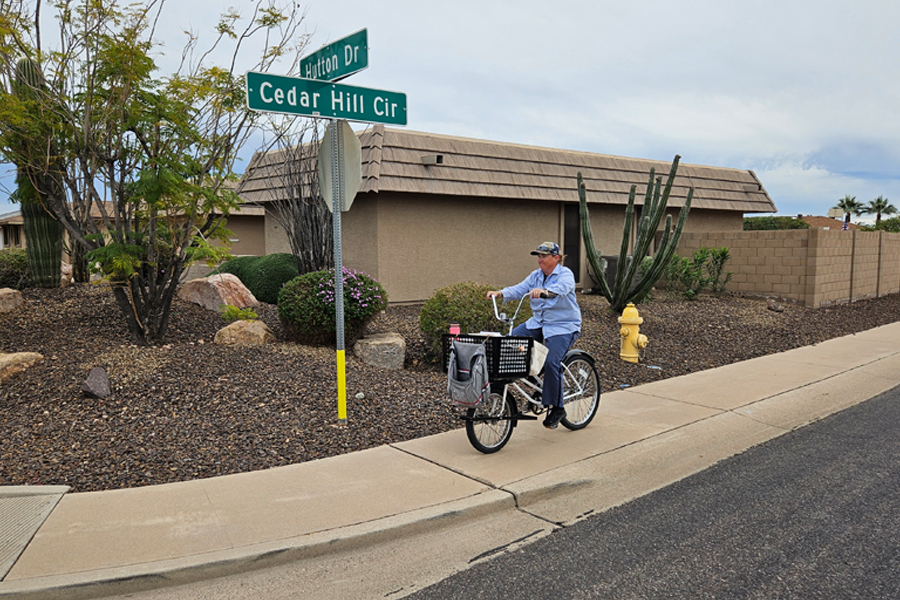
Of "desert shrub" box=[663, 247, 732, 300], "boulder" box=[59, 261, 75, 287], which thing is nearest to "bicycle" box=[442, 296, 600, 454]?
"boulder" box=[59, 261, 75, 287]

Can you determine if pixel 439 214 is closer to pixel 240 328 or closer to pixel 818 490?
pixel 240 328

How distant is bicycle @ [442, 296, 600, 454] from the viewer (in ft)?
17.2

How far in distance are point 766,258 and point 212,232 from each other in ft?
42.0

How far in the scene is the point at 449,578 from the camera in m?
3.71

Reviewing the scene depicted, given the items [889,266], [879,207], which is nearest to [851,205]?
[879,207]

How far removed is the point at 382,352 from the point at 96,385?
3.30m

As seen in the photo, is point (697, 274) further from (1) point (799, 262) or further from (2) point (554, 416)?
(2) point (554, 416)

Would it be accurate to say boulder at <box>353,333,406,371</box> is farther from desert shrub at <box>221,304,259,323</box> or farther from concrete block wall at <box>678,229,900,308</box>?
concrete block wall at <box>678,229,900,308</box>

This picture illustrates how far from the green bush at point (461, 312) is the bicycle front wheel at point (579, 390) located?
2258 millimetres

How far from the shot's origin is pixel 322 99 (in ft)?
19.3

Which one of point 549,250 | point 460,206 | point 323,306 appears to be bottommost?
point 323,306

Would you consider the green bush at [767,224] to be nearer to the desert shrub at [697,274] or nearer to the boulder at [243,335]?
the desert shrub at [697,274]

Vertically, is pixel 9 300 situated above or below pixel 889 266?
above

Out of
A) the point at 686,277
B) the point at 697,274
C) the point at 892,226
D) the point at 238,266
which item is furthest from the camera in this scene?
the point at 892,226
